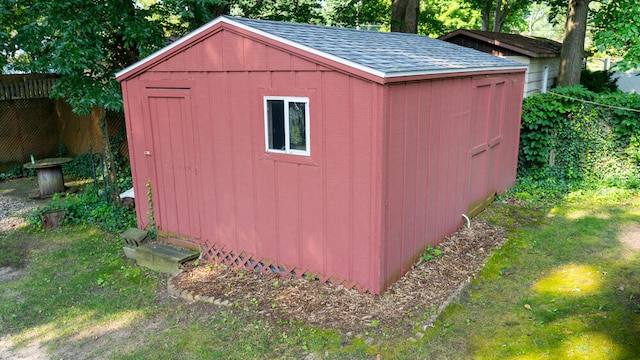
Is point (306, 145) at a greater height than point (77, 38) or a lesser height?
lesser

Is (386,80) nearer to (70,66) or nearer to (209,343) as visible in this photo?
(209,343)

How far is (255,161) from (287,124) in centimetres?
75

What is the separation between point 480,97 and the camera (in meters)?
7.77

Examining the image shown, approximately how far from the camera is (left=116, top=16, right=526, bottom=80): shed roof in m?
5.26

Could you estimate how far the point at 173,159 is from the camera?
7.07m

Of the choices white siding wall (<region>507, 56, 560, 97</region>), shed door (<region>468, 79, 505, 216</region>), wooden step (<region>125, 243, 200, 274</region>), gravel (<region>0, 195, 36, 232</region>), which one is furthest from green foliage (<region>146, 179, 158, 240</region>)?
white siding wall (<region>507, 56, 560, 97</region>)

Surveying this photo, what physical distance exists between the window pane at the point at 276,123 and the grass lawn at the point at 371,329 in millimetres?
2080

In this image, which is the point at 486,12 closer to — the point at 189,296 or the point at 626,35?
the point at 626,35

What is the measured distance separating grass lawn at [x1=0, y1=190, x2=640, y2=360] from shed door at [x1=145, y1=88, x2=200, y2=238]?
947mm

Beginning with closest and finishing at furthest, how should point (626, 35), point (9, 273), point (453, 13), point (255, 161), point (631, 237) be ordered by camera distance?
point (255, 161), point (9, 273), point (631, 237), point (626, 35), point (453, 13)

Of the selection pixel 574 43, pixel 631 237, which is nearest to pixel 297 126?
pixel 631 237

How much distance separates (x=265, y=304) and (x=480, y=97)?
480 cm

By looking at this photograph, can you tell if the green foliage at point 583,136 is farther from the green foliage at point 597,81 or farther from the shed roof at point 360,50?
the green foliage at point 597,81

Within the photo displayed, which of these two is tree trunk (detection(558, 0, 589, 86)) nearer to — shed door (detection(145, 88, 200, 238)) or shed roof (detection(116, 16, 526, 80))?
shed roof (detection(116, 16, 526, 80))
